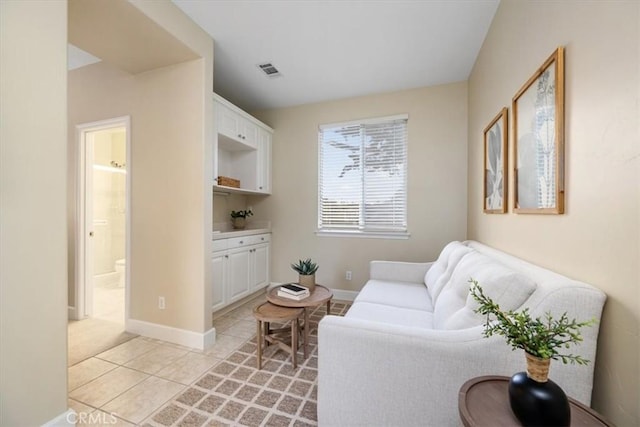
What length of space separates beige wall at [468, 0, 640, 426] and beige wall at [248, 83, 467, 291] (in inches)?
70.2

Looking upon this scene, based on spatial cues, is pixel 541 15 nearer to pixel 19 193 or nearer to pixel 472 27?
pixel 472 27

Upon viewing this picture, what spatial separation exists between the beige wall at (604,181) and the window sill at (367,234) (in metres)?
1.91

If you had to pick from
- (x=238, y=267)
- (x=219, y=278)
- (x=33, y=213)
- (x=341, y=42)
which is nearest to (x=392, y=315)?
(x=219, y=278)

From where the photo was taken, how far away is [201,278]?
7.34 feet

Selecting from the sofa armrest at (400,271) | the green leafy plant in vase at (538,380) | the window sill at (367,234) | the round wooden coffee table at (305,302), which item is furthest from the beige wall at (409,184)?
the green leafy plant in vase at (538,380)

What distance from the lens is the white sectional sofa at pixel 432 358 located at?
3.08ft

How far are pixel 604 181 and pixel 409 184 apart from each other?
2.35m

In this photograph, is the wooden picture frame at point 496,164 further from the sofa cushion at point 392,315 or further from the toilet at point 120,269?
the toilet at point 120,269

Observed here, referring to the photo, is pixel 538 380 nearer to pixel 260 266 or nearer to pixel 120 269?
pixel 260 266

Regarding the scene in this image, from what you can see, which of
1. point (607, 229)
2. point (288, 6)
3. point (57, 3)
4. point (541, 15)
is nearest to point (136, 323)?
point (57, 3)

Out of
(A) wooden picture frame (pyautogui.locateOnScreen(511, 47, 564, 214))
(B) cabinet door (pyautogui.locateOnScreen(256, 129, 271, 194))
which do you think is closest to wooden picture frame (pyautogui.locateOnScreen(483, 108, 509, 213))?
(A) wooden picture frame (pyautogui.locateOnScreen(511, 47, 564, 214))

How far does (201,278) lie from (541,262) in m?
2.36

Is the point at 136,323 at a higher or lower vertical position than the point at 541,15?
lower

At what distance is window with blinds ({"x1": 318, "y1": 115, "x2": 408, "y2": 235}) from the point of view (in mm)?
3285
